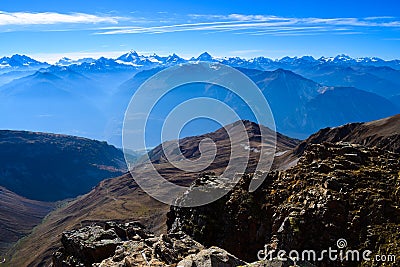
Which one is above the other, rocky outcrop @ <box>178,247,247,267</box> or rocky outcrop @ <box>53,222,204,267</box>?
rocky outcrop @ <box>178,247,247,267</box>

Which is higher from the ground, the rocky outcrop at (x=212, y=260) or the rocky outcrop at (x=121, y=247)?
the rocky outcrop at (x=212, y=260)

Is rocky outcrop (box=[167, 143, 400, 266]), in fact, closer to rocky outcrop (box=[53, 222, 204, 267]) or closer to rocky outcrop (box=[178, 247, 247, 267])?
rocky outcrop (box=[53, 222, 204, 267])

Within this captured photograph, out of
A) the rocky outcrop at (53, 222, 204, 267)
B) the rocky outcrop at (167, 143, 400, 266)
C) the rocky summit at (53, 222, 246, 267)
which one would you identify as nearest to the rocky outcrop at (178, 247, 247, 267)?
the rocky summit at (53, 222, 246, 267)

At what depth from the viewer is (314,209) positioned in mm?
37719

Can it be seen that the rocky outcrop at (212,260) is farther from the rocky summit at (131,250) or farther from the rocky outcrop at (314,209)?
the rocky outcrop at (314,209)

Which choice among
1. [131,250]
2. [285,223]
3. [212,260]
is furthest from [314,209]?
[131,250]

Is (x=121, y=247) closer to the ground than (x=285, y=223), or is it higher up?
closer to the ground

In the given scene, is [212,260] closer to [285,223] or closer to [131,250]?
[131,250]

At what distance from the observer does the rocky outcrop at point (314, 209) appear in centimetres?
3491

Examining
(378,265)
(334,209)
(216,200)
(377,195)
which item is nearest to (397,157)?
(377,195)

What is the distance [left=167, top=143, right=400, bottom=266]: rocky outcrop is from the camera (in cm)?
3491

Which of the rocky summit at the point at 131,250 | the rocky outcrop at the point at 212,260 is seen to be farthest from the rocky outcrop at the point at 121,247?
the rocky outcrop at the point at 212,260

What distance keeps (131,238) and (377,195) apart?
86.0ft

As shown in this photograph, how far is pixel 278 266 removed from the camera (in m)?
24.3
